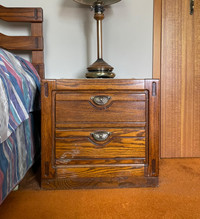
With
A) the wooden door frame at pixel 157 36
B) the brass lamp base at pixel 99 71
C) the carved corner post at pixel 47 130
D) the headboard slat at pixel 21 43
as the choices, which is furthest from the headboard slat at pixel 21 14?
the wooden door frame at pixel 157 36

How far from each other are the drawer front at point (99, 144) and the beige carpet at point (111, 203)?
0.15 m

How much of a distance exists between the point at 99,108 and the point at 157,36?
80cm

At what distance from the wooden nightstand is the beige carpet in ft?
0.21

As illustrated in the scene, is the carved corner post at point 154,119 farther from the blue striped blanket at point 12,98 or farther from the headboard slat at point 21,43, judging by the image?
the headboard slat at point 21,43

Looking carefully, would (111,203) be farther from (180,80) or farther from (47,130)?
(180,80)

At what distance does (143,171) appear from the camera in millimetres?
1090

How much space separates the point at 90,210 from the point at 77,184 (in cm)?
23

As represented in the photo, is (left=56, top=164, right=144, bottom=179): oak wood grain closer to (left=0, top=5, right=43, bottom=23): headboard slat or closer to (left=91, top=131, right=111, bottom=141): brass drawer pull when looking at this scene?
(left=91, top=131, right=111, bottom=141): brass drawer pull

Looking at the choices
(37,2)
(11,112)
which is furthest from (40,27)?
(11,112)

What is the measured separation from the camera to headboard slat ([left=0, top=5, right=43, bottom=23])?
145 cm

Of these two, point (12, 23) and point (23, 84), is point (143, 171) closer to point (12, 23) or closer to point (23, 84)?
point (23, 84)

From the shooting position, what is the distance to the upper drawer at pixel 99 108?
106cm

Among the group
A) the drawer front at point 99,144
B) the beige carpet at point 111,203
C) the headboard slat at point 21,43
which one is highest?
the headboard slat at point 21,43

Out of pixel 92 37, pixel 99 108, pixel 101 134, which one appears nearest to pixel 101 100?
pixel 99 108
